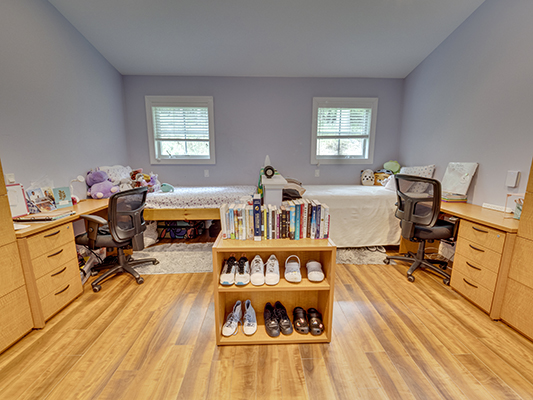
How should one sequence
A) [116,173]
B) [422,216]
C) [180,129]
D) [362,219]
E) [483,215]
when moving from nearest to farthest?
[483,215]
[422,216]
[362,219]
[116,173]
[180,129]

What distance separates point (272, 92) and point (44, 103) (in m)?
2.79

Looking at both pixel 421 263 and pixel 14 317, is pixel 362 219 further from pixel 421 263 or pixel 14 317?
pixel 14 317

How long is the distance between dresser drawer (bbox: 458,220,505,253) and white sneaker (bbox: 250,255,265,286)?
1.71 m

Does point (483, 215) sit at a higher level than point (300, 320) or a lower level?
higher

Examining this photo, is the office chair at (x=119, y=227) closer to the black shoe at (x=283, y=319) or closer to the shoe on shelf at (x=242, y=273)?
the shoe on shelf at (x=242, y=273)

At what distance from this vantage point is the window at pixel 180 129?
143 inches

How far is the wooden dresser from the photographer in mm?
1378

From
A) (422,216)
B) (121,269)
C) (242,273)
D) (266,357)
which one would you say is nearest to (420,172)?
(422,216)

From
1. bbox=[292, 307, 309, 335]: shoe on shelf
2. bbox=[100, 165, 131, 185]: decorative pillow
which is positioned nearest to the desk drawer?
bbox=[100, 165, 131, 185]: decorative pillow

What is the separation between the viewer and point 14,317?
1.44m

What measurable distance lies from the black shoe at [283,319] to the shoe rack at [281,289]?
1.7 inches

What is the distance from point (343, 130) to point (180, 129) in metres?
2.70

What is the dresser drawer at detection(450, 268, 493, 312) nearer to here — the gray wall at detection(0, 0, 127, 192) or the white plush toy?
the white plush toy

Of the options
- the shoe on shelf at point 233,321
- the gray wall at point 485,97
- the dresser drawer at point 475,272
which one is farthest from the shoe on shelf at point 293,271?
the gray wall at point 485,97
